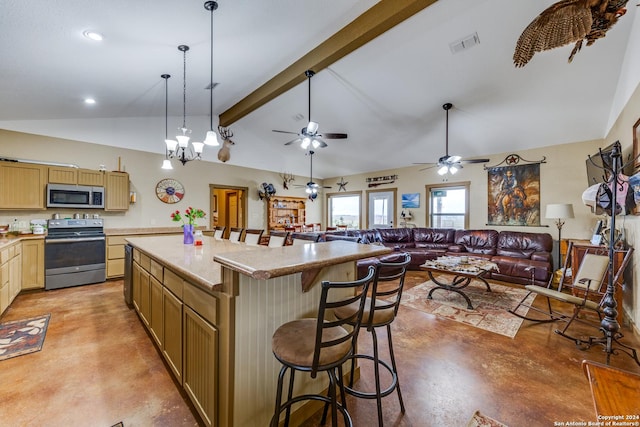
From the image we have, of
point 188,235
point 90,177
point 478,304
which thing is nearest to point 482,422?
point 478,304

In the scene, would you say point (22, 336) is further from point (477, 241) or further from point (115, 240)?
point (477, 241)

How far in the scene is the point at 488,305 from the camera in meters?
3.80

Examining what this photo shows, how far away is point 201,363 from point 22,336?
107 inches

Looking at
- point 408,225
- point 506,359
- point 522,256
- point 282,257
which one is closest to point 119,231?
point 282,257

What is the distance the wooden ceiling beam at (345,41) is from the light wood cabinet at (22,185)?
3734 mm

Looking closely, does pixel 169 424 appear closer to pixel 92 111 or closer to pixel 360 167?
pixel 92 111

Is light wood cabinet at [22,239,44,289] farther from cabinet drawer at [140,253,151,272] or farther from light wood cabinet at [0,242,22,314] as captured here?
cabinet drawer at [140,253,151,272]

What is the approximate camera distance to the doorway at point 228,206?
272 inches

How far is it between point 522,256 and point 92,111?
8241mm

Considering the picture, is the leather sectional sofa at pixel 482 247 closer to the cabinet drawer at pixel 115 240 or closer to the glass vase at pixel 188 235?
the glass vase at pixel 188 235

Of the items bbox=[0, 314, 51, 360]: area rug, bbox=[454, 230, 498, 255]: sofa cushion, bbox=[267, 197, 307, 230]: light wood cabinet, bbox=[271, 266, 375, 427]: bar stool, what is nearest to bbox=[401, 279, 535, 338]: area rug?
bbox=[454, 230, 498, 255]: sofa cushion

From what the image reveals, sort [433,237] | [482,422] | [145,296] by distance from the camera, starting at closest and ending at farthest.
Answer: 1. [482,422]
2. [145,296]
3. [433,237]

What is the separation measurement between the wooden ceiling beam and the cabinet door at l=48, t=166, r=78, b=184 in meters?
3.39

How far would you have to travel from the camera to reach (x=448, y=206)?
7000mm
